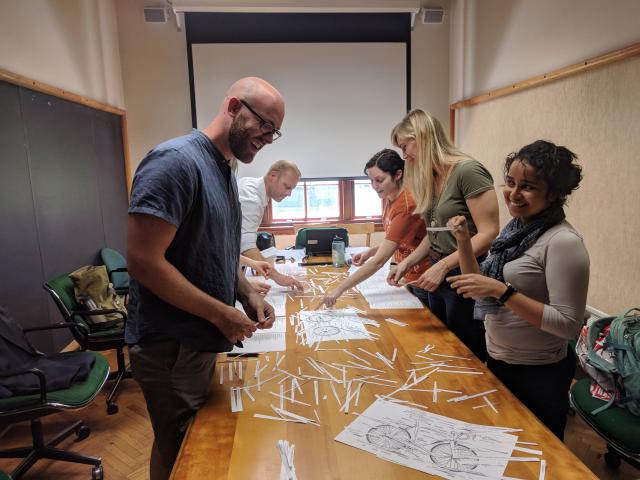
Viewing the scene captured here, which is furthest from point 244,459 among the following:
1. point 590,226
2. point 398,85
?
point 398,85

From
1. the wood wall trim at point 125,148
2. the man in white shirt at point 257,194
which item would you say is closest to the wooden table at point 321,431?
the man in white shirt at point 257,194

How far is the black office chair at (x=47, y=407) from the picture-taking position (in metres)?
1.99

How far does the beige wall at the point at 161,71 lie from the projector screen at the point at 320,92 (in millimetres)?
194

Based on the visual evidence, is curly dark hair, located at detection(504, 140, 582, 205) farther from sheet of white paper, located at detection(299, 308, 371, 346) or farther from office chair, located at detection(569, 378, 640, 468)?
office chair, located at detection(569, 378, 640, 468)

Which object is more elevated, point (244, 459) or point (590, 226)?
point (590, 226)

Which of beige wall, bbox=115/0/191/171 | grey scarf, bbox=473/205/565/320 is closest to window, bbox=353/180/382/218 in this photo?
beige wall, bbox=115/0/191/171

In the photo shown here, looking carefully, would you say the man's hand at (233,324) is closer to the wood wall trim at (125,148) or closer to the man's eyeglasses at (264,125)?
the man's eyeglasses at (264,125)

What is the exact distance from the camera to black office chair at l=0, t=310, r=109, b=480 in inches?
78.4

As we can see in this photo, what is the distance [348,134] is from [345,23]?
4.27 feet

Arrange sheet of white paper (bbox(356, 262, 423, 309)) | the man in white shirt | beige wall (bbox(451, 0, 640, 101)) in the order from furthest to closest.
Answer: beige wall (bbox(451, 0, 640, 101))
the man in white shirt
sheet of white paper (bbox(356, 262, 423, 309))

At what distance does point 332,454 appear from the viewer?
40.4 inches

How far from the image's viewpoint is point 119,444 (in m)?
2.57

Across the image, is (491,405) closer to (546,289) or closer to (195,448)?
(546,289)

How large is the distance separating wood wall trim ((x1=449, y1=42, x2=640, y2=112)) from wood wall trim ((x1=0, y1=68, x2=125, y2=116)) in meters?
3.88
